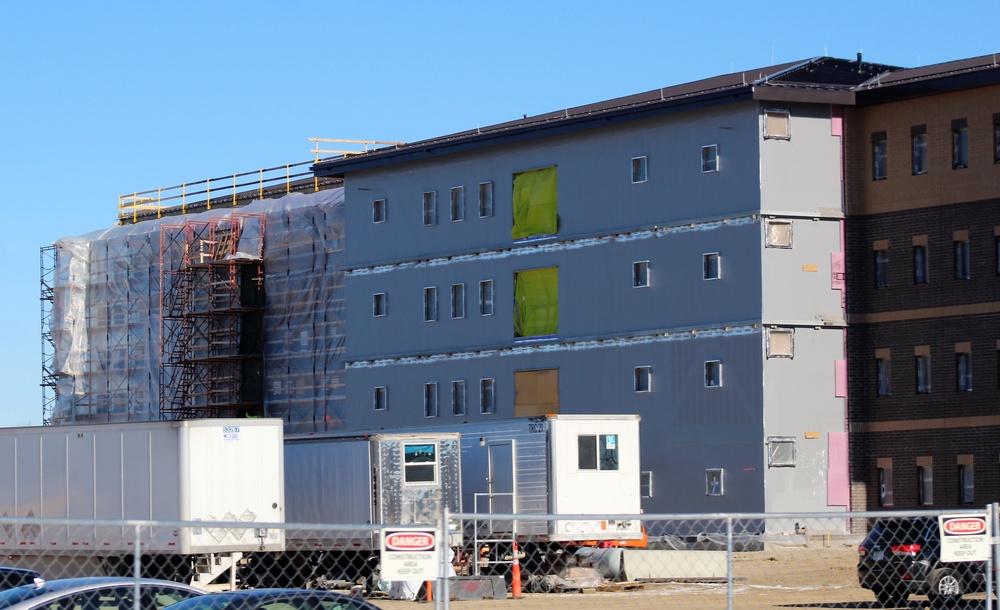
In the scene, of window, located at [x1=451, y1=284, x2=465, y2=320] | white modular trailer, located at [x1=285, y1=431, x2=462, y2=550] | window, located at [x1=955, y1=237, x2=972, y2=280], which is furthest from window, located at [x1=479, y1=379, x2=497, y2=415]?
white modular trailer, located at [x1=285, y1=431, x2=462, y2=550]

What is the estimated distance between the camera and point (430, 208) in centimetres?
5875

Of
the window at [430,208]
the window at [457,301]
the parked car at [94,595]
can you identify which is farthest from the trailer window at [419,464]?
the window at [430,208]

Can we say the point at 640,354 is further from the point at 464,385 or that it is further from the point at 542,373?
the point at 464,385

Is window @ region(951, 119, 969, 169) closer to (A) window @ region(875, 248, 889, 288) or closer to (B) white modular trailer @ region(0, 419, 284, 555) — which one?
(A) window @ region(875, 248, 889, 288)

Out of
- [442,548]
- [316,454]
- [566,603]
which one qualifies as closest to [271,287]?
[316,454]

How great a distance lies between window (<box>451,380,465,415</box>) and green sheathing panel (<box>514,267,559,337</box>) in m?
3.15

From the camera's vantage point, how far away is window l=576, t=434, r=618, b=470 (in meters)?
38.2

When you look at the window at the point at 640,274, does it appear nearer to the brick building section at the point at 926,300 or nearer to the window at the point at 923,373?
the brick building section at the point at 926,300

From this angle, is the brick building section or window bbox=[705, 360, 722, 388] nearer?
the brick building section

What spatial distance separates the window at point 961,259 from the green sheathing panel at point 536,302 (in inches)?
513

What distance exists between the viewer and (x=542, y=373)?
55031mm

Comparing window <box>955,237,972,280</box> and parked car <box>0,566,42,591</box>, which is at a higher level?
window <box>955,237,972,280</box>

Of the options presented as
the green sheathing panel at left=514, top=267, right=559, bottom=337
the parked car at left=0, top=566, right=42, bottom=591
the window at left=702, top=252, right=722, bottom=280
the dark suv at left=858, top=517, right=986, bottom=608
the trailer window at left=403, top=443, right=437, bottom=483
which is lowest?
the dark suv at left=858, top=517, right=986, bottom=608

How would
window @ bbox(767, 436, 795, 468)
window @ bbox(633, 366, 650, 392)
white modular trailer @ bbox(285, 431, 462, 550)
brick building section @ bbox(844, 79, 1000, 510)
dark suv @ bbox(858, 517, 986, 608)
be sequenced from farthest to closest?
1. window @ bbox(633, 366, 650, 392)
2. window @ bbox(767, 436, 795, 468)
3. brick building section @ bbox(844, 79, 1000, 510)
4. white modular trailer @ bbox(285, 431, 462, 550)
5. dark suv @ bbox(858, 517, 986, 608)
